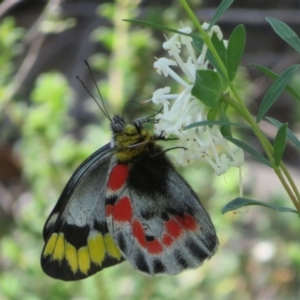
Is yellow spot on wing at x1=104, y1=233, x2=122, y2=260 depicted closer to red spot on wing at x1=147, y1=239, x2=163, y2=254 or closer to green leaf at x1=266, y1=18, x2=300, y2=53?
red spot on wing at x1=147, y1=239, x2=163, y2=254

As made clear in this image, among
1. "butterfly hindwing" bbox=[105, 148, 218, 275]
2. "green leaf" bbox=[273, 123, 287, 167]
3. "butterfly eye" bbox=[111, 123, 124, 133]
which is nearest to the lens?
"green leaf" bbox=[273, 123, 287, 167]

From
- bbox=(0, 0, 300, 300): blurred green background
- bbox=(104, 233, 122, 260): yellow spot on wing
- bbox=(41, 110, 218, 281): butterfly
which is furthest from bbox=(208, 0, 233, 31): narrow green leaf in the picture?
bbox=(0, 0, 300, 300): blurred green background

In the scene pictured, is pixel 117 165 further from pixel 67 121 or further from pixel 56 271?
pixel 67 121

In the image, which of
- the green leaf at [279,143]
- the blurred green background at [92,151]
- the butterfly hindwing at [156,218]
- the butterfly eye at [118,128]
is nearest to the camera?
the green leaf at [279,143]

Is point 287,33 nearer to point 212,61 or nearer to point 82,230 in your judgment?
point 212,61

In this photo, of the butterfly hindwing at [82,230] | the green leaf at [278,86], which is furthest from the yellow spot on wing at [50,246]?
the green leaf at [278,86]

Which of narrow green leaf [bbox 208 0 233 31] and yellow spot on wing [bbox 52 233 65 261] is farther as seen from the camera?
yellow spot on wing [bbox 52 233 65 261]

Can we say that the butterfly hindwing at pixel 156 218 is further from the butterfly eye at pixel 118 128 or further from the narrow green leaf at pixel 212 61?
the narrow green leaf at pixel 212 61
